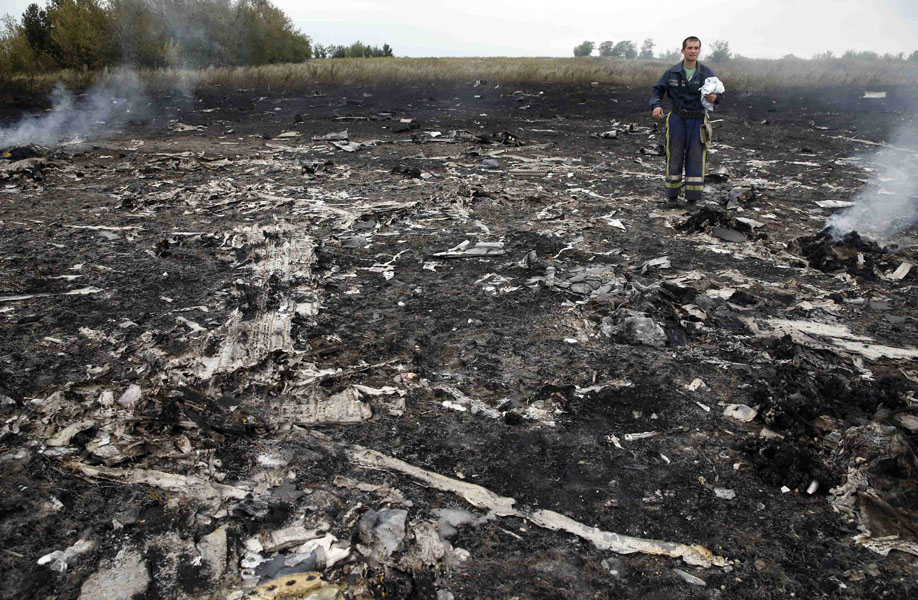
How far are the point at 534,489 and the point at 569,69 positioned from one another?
838 inches

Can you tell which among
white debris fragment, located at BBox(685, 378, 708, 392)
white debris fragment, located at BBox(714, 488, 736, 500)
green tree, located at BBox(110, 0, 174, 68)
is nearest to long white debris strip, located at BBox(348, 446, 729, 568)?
white debris fragment, located at BBox(714, 488, 736, 500)

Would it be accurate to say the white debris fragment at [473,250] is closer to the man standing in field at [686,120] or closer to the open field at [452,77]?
the man standing in field at [686,120]

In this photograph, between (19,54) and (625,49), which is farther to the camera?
(625,49)

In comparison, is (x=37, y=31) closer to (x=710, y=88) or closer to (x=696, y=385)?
(x=710, y=88)

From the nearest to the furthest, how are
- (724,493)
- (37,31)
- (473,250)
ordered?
(724,493) < (473,250) < (37,31)

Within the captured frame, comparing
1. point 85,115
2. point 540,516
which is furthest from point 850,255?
point 85,115

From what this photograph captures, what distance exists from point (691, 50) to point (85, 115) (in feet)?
46.5

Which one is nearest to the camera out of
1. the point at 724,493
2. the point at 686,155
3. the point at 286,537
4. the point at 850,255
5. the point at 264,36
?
the point at 286,537

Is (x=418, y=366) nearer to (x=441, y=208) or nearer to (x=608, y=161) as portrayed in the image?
(x=441, y=208)

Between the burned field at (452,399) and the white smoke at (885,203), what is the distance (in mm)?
280

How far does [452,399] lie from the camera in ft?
9.43

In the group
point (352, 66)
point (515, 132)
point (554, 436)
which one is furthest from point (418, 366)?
point (352, 66)

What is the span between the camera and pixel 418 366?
317cm

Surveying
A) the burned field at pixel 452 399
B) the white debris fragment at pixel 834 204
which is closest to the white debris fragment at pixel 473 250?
the burned field at pixel 452 399
